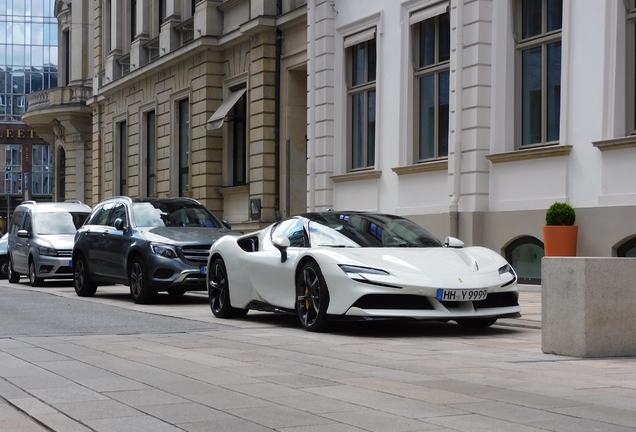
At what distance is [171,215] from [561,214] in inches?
240

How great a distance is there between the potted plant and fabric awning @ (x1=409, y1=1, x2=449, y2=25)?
520cm

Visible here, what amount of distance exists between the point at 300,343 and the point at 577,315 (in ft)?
8.54

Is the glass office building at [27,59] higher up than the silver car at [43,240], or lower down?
higher up

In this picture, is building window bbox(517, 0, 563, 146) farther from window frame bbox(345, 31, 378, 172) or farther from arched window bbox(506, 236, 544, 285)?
window frame bbox(345, 31, 378, 172)

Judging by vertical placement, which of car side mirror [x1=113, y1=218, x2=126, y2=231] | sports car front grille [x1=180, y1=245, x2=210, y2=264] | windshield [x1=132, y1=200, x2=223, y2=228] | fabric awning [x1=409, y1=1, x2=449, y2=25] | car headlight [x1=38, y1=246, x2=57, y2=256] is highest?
fabric awning [x1=409, y1=1, x2=449, y2=25]

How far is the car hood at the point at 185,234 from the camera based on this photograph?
52.7ft

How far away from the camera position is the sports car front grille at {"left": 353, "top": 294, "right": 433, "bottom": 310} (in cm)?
1067

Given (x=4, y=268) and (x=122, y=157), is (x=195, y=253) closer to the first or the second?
(x=4, y=268)

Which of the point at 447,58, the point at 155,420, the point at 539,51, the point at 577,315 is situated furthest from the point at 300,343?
the point at 447,58

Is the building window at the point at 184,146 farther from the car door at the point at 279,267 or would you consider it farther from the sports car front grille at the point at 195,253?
the car door at the point at 279,267

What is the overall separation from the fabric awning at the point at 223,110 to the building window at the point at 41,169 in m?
52.9

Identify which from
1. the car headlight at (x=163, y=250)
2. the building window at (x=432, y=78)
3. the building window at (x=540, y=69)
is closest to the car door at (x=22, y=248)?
the car headlight at (x=163, y=250)

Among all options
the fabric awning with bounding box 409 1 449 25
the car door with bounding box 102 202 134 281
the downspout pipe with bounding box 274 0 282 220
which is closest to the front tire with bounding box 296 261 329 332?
the car door with bounding box 102 202 134 281

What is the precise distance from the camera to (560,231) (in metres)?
16.4
